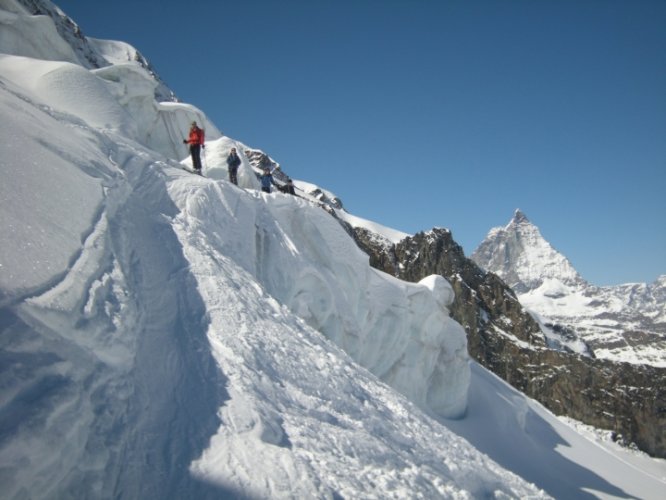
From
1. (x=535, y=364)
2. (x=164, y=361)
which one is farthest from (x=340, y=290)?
(x=535, y=364)

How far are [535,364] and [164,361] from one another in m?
47.4

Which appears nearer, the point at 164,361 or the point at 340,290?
the point at 164,361

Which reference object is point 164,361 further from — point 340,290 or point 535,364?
point 535,364

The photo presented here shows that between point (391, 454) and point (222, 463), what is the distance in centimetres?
200

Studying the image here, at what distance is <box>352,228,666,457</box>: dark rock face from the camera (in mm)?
43438

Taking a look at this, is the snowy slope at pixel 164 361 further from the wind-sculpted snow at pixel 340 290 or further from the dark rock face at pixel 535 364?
the dark rock face at pixel 535 364

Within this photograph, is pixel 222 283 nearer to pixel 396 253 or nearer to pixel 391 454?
pixel 391 454

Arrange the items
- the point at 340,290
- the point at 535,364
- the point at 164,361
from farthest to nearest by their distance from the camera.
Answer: the point at 535,364
the point at 340,290
the point at 164,361

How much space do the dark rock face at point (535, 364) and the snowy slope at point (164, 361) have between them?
3299 centimetres

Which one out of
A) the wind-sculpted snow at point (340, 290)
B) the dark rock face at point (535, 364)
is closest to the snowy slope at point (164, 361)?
the wind-sculpted snow at point (340, 290)

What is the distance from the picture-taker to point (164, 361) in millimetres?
5199

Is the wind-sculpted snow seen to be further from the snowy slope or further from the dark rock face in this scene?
the dark rock face

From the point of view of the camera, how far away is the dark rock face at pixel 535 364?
1710 inches

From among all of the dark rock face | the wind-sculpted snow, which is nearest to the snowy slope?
the wind-sculpted snow
